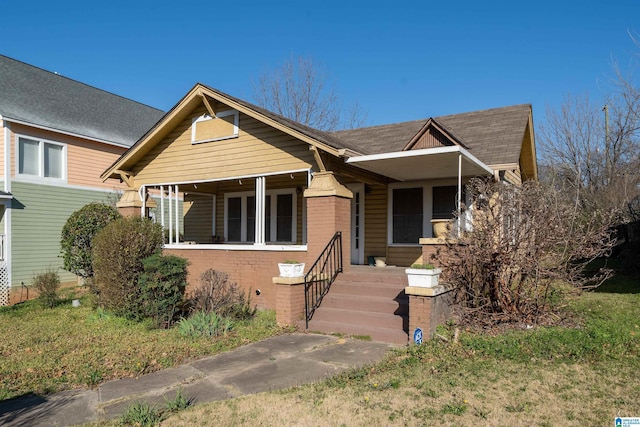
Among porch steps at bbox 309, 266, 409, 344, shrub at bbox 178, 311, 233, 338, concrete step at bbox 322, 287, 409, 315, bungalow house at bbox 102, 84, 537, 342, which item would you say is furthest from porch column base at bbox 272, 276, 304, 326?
shrub at bbox 178, 311, 233, 338

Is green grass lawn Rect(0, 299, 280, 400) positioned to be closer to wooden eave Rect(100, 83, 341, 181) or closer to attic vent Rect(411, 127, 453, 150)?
wooden eave Rect(100, 83, 341, 181)

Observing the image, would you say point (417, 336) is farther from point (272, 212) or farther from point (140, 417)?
point (272, 212)

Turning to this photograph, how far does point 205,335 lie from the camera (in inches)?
315

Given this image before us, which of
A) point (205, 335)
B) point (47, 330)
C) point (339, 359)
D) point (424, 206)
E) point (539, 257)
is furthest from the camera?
point (424, 206)

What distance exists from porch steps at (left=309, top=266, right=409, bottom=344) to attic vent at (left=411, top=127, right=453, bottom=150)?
11.8ft

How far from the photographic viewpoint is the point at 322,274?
938cm

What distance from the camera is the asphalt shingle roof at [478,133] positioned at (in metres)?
10.9

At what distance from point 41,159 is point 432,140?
13.1 m

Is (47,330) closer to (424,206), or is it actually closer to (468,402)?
(468,402)

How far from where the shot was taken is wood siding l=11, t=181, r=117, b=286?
15055mm

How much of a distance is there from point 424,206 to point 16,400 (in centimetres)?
937

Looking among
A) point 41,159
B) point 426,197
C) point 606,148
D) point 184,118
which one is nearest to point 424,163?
point 426,197

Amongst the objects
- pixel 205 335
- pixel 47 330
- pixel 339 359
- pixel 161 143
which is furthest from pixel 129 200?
pixel 339 359

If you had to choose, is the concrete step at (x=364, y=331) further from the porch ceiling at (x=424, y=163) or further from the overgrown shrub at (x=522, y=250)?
the porch ceiling at (x=424, y=163)
